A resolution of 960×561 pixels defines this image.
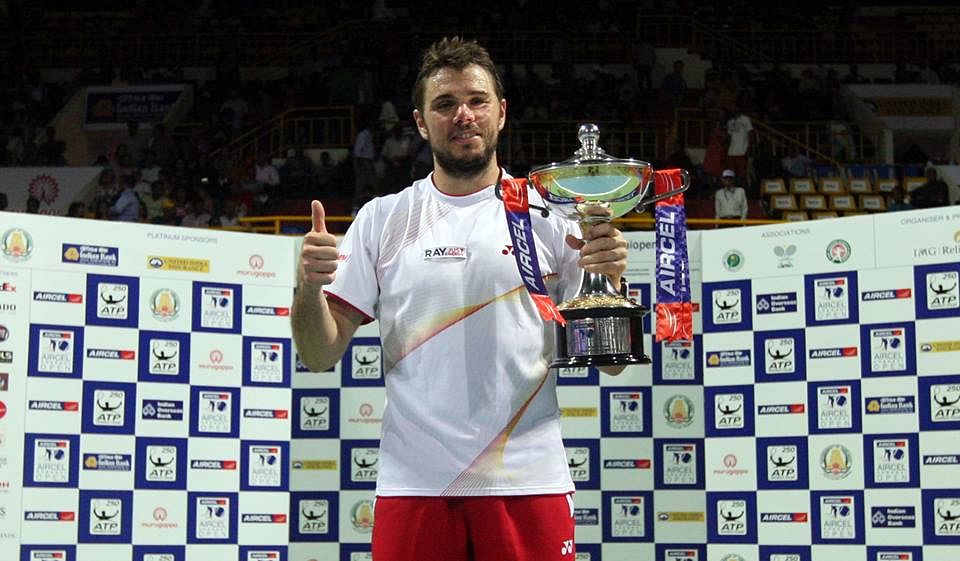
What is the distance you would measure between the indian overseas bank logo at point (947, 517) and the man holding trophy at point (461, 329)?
368 centimetres

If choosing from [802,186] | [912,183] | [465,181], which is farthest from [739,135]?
[465,181]

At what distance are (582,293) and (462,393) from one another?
0.44 metres

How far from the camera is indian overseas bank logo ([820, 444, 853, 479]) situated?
710 centimetres

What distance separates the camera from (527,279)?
360 centimetres

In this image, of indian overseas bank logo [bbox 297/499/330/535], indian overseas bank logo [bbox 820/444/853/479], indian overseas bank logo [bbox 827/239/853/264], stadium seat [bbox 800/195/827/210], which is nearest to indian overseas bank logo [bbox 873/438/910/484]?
indian overseas bank logo [bbox 820/444/853/479]

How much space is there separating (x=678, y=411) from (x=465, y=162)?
164 inches

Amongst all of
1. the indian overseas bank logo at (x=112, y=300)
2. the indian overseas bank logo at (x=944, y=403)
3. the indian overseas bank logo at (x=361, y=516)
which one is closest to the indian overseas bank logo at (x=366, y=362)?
the indian overseas bank logo at (x=361, y=516)

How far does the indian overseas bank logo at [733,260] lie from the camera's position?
24.9 feet

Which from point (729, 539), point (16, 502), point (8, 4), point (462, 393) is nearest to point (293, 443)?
point (16, 502)

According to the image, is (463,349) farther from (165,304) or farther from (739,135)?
(739,135)

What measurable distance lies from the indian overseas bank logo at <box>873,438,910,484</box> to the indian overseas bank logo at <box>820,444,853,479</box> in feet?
0.51

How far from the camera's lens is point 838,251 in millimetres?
7234

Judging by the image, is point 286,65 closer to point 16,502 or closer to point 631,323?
point 16,502

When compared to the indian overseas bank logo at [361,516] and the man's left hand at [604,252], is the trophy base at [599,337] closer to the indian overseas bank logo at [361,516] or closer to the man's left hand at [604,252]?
the man's left hand at [604,252]
